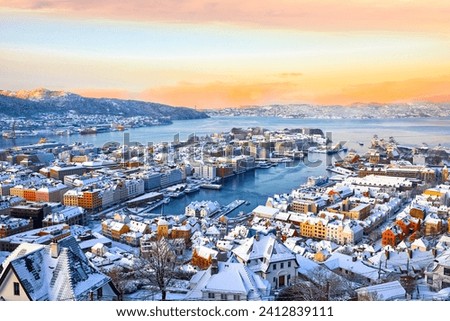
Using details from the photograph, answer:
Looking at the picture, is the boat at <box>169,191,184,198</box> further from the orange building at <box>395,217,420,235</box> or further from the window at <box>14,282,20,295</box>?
the window at <box>14,282,20,295</box>

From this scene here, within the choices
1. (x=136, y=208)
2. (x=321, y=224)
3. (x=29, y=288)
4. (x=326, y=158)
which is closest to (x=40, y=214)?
(x=136, y=208)

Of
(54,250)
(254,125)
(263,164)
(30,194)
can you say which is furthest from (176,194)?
(54,250)

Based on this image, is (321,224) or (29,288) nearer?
(29,288)

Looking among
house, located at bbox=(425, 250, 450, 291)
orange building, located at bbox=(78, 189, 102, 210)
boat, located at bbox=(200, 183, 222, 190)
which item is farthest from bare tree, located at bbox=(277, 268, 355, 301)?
boat, located at bbox=(200, 183, 222, 190)

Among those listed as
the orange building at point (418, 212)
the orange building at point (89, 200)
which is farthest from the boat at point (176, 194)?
the orange building at point (418, 212)

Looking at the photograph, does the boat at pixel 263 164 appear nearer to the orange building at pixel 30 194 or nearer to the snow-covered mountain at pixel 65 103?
the orange building at pixel 30 194

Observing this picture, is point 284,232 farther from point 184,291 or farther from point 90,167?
point 90,167
